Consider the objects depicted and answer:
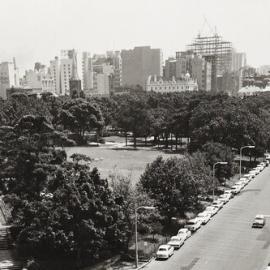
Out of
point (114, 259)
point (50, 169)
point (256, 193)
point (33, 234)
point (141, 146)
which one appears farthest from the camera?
point (141, 146)

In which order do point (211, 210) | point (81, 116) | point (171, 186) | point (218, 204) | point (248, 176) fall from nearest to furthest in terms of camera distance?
point (171, 186) → point (211, 210) → point (218, 204) → point (248, 176) → point (81, 116)

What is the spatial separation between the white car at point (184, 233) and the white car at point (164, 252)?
319 centimetres

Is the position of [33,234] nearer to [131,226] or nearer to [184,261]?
[131,226]

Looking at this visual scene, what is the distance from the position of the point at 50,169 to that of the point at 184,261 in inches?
572

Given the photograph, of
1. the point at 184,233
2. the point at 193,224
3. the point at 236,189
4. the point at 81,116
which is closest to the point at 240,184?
the point at 236,189

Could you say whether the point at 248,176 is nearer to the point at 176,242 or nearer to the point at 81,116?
the point at 176,242

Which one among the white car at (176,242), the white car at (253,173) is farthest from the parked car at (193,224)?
the white car at (253,173)

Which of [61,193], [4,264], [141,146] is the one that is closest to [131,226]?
[61,193]

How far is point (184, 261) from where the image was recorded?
39.7 m

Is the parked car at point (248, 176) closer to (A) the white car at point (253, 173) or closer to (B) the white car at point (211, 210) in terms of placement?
(A) the white car at point (253, 173)

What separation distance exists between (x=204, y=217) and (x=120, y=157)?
42239 mm

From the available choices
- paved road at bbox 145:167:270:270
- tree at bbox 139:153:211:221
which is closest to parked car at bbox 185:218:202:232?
paved road at bbox 145:167:270:270

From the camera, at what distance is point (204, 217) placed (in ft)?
165

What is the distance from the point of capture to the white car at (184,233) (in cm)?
4453
